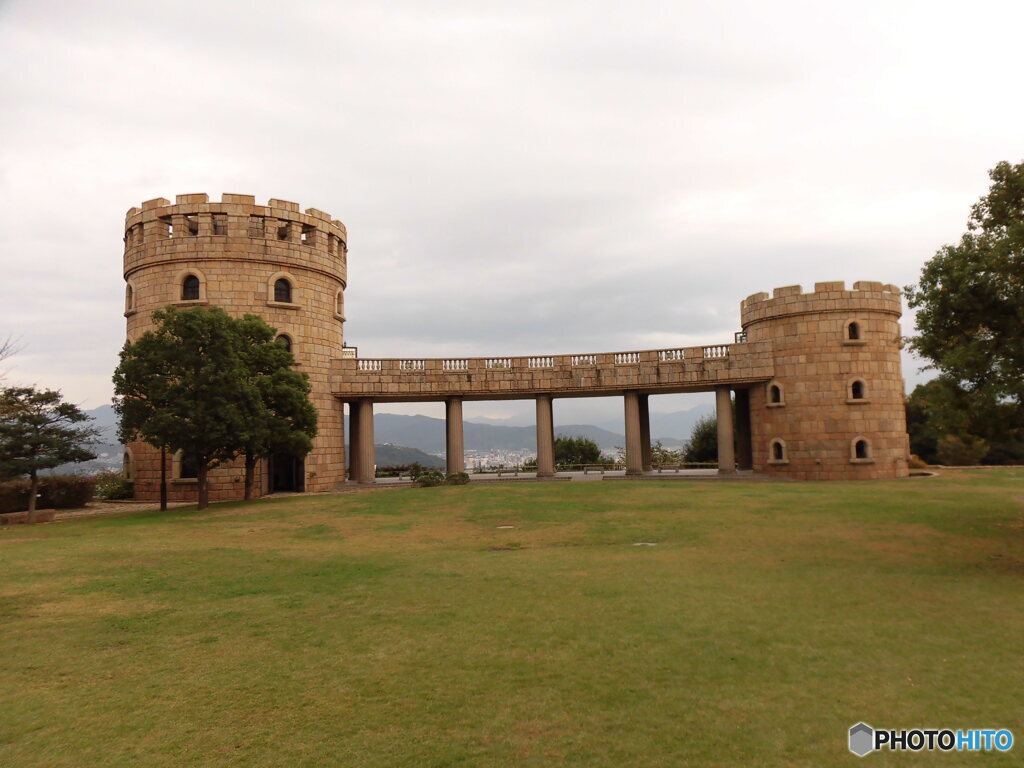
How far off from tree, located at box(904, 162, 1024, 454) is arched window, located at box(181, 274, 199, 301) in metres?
34.6

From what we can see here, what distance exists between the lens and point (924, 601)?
11.2 metres

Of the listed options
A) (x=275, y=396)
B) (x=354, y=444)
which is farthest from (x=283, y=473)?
(x=275, y=396)

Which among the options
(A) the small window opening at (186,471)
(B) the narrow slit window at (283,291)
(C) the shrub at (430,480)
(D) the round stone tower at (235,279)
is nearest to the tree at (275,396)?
(D) the round stone tower at (235,279)

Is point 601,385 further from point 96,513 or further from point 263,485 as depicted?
point 96,513

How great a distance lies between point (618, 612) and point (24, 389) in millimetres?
28745

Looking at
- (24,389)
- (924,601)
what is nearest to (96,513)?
(24,389)

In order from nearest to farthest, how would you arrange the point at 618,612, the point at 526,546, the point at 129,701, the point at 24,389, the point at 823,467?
the point at 129,701 < the point at 618,612 < the point at 526,546 < the point at 24,389 < the point at 823,467

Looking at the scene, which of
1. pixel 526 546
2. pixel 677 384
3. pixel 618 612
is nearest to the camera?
pixel 618 612

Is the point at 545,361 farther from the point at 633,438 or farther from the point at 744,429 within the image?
the point at 744,429

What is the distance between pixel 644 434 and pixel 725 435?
23.1ft

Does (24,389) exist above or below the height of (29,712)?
above

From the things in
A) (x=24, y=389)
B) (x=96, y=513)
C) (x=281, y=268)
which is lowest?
(x=96, y=513)

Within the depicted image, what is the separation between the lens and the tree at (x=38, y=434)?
26.4m

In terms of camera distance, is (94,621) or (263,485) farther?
(263,485)
